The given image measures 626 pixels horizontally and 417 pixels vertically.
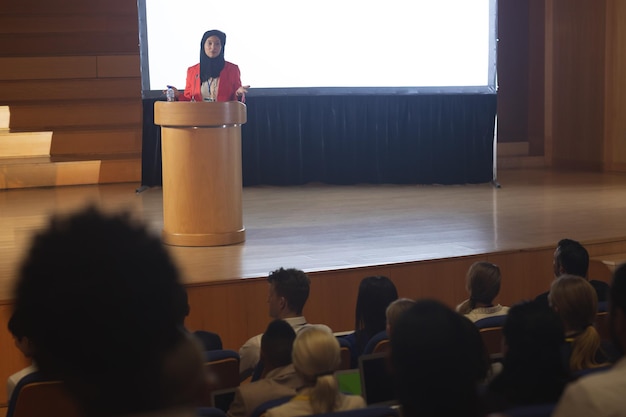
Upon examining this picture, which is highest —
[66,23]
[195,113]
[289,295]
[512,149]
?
[66,23]

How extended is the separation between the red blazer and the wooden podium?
103cm

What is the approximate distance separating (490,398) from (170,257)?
1337 millimetres

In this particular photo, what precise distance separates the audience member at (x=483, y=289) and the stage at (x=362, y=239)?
3.36 feet

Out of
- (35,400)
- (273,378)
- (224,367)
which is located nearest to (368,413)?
(273,378)

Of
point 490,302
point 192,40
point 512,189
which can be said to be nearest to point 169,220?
point 490,302

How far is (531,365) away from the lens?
76.2 inches

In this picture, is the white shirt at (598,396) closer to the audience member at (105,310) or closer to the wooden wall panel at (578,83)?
the audience member at (105,310)

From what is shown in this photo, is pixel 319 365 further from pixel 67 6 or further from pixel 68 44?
pixel 67 6

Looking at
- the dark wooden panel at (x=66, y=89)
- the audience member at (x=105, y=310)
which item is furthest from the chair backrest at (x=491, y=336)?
the dark wooden panel at (x=66, y=89)

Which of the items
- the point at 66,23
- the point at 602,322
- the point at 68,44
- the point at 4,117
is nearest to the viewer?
the point at 602,322

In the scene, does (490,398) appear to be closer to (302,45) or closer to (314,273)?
(314,273)

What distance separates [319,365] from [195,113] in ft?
9.14

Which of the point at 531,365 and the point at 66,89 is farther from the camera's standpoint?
the point at 66,89

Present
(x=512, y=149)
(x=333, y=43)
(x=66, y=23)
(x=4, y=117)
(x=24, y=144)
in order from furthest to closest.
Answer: (x=512, y=149) → (x=66, y=23) → (x=4, y=117) → (x=24, y=144) → (x=333, y=43)
